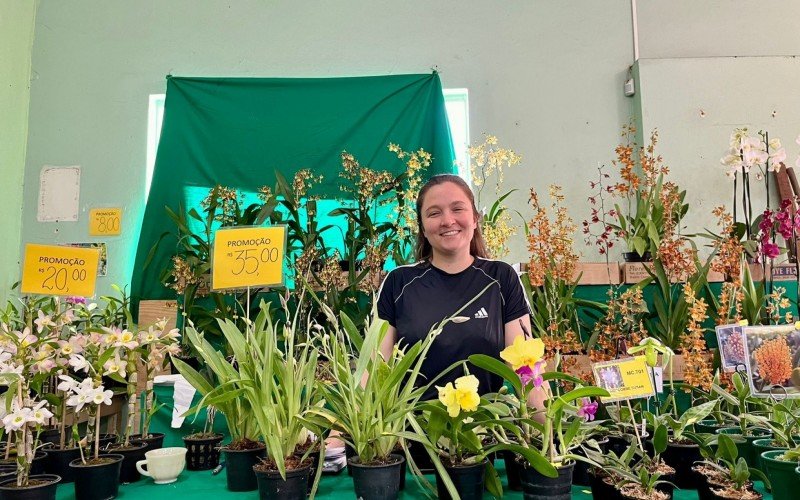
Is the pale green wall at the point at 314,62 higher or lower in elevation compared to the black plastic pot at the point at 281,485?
higher

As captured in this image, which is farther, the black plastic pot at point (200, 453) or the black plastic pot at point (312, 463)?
the black plastic pot at point (200, 453)

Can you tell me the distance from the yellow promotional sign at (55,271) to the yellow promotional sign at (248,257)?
36 cm

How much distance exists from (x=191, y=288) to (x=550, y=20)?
2.93 metres

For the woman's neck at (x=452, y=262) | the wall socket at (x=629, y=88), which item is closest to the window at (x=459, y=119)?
the wall socket at (x=629, y=88)

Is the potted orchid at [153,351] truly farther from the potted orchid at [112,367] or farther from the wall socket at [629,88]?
the wall socket at [629,88]

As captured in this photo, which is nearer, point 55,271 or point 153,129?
point 55,271

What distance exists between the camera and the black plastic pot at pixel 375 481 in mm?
1001

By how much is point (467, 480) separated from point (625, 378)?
381mm

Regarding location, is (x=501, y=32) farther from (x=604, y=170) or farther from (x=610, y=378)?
(x=610, y=378)

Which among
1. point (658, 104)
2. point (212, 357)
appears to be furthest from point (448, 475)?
point (658, 104)

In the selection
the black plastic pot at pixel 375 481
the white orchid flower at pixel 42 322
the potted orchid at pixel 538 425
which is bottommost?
the black plastic pot at pixel 375 481

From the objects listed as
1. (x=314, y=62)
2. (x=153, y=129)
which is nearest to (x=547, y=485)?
(x=314, y=62)

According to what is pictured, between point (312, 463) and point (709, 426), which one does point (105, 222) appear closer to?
point (312, 463)

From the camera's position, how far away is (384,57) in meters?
3.94
